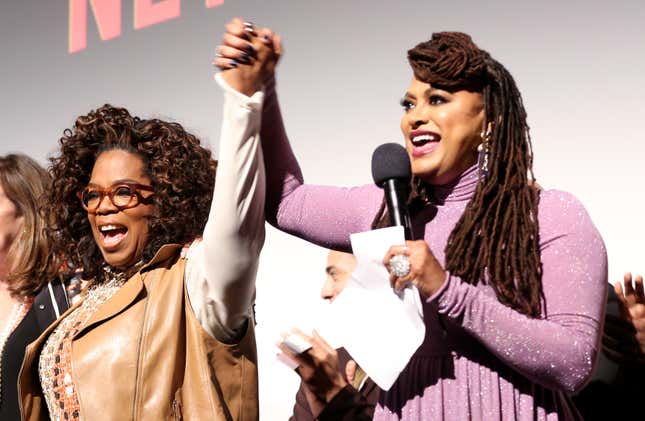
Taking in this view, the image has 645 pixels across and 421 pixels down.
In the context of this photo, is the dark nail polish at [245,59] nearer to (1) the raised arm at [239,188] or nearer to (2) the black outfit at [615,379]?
(1) the raised arm at [239,188]

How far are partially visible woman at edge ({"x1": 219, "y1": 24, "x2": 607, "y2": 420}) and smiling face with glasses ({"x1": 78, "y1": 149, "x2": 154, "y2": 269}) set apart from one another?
40 centimetres

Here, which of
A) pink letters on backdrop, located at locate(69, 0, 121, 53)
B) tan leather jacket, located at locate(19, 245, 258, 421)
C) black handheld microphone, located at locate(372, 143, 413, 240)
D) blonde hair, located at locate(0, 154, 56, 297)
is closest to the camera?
black handheld microphone, located at locate(372, 143, 413, 240)

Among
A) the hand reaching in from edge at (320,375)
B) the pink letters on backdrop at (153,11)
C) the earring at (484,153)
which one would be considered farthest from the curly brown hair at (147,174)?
the pink letters on backdrop at (153,11)

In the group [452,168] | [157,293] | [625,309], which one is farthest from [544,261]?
[157,293]

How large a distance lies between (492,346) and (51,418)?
0.93 m

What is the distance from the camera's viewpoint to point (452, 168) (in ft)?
4.44

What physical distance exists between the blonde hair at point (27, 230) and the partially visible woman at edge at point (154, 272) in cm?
36

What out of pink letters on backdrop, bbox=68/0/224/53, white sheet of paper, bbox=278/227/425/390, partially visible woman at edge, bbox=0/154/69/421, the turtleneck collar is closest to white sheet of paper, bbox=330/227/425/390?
white sheet of paper, bbox=278/227/425/390

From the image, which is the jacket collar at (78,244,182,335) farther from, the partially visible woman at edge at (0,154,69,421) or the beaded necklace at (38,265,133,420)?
the partially visible woman at edge at (0,154,69,421)

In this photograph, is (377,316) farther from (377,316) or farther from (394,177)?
(394,177)

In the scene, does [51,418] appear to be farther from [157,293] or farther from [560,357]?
[560,357]

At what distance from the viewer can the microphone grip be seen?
1254mm

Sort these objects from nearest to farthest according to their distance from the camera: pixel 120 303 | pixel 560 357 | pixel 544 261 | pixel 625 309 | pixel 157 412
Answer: pixel 560 357
pixel 544 261
pixel 157 412
pixel 120 303
pixel 625 309

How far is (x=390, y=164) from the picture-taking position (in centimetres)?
129
